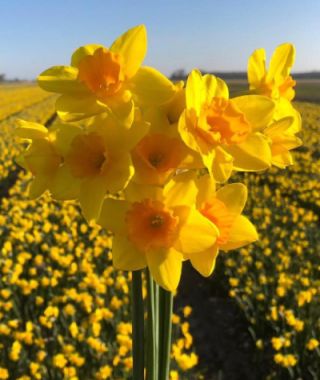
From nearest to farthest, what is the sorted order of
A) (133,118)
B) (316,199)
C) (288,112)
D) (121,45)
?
(133,118)
(121,45)
(288,112)
(316,199)

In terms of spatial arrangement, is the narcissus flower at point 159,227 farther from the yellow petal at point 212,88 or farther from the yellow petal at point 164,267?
the yellow petal at point 212,88

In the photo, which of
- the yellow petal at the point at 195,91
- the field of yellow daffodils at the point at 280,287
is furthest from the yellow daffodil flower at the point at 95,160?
the field of yellow daffodils at the point at 280,287

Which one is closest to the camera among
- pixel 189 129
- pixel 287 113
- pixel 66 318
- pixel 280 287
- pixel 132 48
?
pixel 189 129

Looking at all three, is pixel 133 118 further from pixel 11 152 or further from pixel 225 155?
pixel 11 152

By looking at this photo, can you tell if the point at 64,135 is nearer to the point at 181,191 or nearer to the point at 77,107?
the point at 77,107

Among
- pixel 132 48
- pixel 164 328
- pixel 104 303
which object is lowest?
pixel 104 303

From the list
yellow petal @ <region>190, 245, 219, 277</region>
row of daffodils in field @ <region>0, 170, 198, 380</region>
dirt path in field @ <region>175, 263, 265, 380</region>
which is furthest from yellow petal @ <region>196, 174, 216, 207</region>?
dirt path in field @ <region>175, 263, 265, 380</region>

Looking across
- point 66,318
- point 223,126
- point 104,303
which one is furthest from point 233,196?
point 104,303

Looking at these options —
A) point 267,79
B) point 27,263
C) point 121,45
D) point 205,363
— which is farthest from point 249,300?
point 121,45
